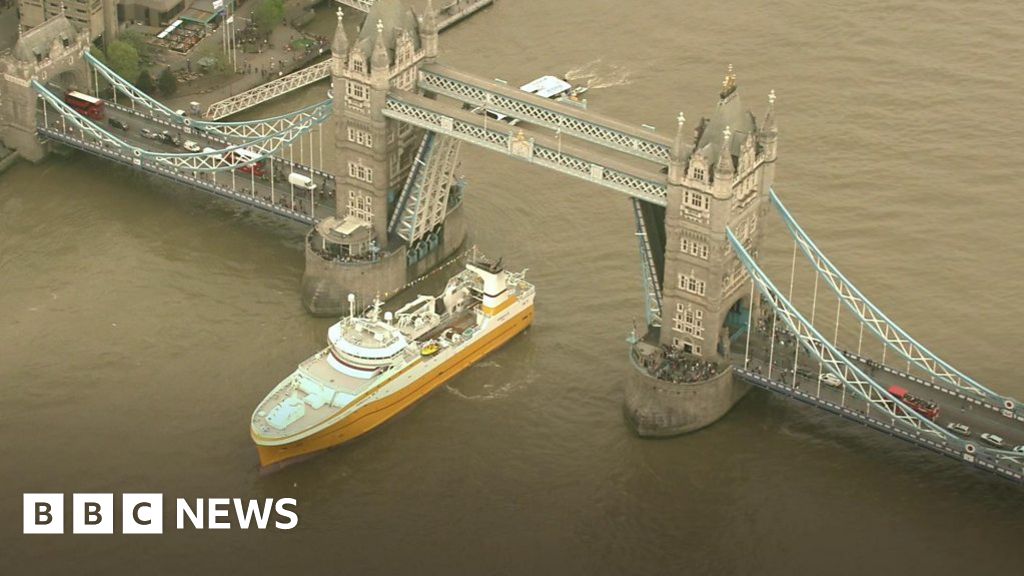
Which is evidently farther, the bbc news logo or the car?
the car

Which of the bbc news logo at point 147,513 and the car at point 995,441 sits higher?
the car at point 995,441

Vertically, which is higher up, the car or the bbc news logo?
the car

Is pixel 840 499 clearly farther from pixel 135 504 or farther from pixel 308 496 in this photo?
pixel 135 504

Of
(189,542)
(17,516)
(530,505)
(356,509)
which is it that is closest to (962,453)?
(530,505)

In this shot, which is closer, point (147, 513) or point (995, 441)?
point (147, 513)

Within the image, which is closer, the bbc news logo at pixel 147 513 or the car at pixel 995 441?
the bbc news logo at pixel 147 513

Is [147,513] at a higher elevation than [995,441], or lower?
lower
